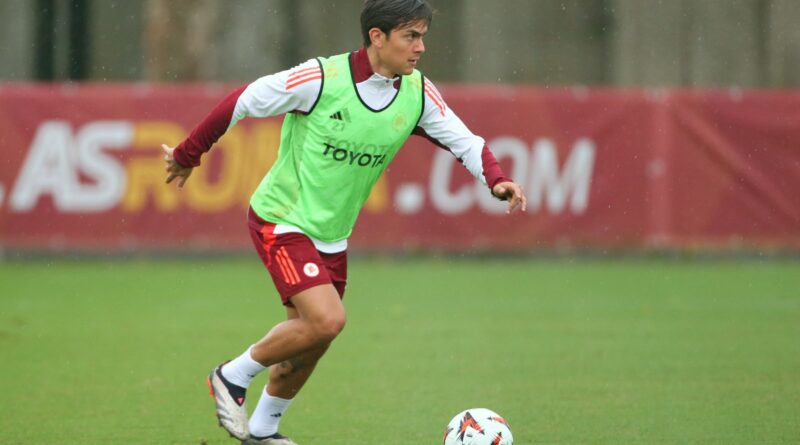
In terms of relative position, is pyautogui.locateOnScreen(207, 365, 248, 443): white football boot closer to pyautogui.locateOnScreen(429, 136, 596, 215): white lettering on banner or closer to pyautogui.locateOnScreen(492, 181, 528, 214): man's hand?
pyautogui.locateOnScreen(492, 181, 528, 214): man's hand

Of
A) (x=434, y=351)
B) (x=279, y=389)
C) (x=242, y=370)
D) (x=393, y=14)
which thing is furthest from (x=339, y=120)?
(x=434, y=351)

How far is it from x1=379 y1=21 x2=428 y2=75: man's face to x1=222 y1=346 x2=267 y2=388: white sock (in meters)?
1.47

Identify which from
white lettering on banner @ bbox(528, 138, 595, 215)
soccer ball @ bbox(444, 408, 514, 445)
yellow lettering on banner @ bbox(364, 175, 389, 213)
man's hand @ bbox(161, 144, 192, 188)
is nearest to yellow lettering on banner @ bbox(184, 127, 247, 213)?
yellow lettering on banner @ bbox(364, 175, 389, 213)

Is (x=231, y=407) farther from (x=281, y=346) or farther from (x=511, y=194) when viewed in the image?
(x=511, y=194)

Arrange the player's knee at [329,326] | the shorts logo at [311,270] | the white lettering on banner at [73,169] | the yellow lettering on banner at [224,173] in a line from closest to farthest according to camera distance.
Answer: the player's knee at [329,326], the shorts logo at [311,270], the white lettering on banner at [73,169], the yellow lettering on banner at [224,173]

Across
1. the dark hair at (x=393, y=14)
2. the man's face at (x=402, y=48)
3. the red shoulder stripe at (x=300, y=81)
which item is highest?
the dark hair at (x=393, y=14)

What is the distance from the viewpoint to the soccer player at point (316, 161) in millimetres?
6363

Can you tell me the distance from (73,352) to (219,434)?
10.4ft

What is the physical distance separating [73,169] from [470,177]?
179 inches

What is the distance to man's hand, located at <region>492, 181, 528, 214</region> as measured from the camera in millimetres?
6480

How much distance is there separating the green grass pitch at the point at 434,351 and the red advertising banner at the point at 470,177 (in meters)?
0.46

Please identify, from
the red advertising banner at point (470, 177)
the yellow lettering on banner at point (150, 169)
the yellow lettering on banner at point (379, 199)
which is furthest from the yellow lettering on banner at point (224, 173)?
the yellow lettering on banner at point (379, 199)

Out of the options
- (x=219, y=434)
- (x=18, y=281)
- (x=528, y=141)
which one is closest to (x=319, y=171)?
(x=219, y=434)

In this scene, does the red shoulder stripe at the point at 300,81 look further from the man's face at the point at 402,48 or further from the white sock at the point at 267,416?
the white sock at the point at 267,416
